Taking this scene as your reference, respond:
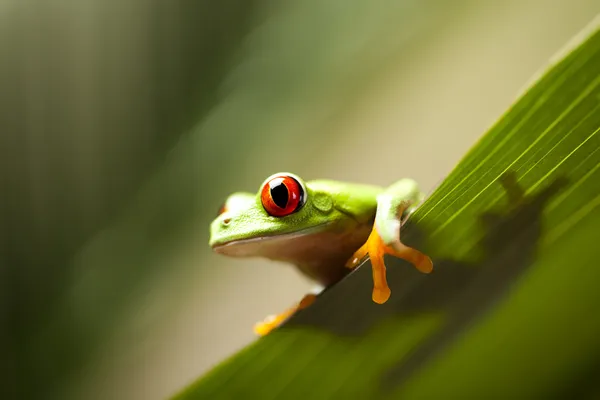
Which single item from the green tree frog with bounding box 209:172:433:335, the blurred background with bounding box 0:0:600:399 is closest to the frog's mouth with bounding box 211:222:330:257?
the green tree frog with bounding box 209:172:433:335

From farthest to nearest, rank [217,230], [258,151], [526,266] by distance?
[258,151]
[217,230]
[526,266]

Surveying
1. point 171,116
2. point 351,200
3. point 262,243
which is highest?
point 351,200

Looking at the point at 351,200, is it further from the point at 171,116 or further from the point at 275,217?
the point at 171,116

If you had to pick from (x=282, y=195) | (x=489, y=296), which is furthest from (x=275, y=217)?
(x=489, y=296)

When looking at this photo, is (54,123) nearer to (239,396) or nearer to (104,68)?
(104,68)

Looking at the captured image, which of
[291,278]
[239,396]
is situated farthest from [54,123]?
[239,396]

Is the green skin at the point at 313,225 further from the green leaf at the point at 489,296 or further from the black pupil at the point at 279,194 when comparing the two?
the green leaf at the point at 489,296
